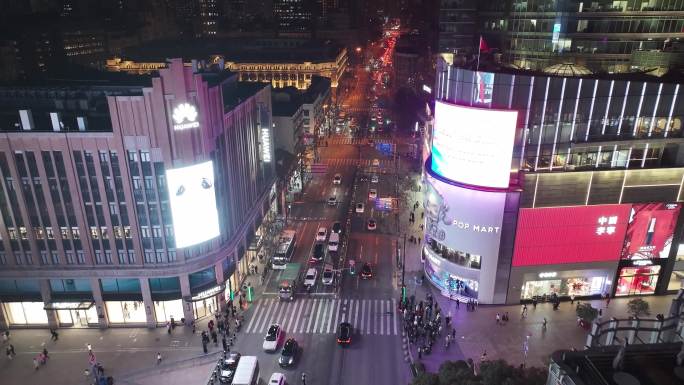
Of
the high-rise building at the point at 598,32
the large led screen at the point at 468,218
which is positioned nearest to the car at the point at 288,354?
the large led screen at the point at 468,218

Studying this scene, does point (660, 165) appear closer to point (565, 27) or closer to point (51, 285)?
point (565, 27)

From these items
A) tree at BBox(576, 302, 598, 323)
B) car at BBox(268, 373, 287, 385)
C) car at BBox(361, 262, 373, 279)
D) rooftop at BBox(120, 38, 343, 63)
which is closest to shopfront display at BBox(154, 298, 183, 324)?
car at BBox(268, 373, 287, 385)

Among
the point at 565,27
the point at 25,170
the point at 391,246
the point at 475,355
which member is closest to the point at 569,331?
the point at 475,355

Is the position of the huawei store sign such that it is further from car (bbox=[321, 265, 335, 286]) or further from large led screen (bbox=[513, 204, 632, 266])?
large led screen (bbox=[513, 204, 632, 266])

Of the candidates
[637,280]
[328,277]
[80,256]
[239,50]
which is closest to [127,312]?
[80,256]

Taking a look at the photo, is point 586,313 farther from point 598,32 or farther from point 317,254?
point 598,32
